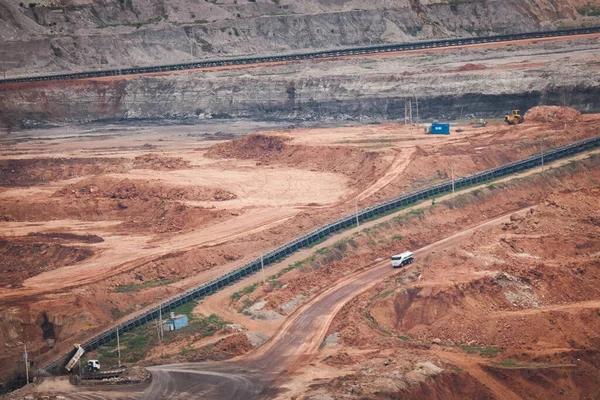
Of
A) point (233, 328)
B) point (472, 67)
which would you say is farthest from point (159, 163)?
point (233, 328)

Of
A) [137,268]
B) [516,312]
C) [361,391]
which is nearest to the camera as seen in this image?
[361,391]

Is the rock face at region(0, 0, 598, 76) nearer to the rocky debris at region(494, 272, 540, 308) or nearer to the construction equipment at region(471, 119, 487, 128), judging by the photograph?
the construction equipment at region(471, 119, 487, 128)

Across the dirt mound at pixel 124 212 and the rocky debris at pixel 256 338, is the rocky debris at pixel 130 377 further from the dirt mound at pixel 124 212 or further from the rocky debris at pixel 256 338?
the dirt mound at pixel 124 212

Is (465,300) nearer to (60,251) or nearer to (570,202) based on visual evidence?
(570,202)

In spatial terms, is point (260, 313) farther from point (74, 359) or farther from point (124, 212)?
point (124, 212)

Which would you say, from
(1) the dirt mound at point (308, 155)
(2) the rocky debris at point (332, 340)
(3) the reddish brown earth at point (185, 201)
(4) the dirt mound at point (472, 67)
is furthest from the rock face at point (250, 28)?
(2) the rocky debris at point (332, 340)

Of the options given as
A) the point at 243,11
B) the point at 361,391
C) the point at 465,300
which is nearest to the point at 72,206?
the point at 465,300

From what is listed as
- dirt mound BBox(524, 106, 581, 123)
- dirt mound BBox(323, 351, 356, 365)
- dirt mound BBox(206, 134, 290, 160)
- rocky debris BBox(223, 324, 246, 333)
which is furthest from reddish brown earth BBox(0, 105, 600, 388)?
dirt mound BBox(323, 351, 356, 365)

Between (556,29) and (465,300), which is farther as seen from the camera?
(556,29)
